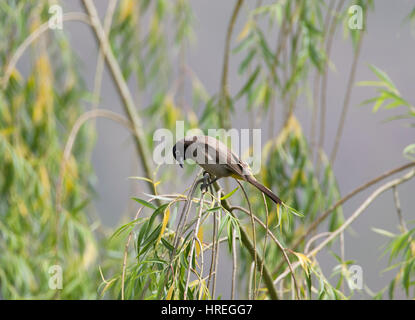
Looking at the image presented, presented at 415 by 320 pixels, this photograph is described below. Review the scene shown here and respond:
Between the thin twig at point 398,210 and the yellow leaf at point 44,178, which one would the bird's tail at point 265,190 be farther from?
the yellow leaf at point 44,178

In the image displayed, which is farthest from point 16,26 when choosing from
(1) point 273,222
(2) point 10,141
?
(1) point 273,222

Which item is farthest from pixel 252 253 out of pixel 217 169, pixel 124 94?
pixel 124 94

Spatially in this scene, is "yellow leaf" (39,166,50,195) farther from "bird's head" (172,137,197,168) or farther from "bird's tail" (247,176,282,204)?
"bird's tail" (247,176,282,204)

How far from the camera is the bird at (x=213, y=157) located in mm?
852

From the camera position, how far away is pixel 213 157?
859mm

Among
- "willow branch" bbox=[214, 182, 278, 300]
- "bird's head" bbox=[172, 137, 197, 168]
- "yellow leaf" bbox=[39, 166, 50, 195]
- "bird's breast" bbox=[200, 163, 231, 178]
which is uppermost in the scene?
"yellow leaf" bbox=[39, 166, 50, 195]

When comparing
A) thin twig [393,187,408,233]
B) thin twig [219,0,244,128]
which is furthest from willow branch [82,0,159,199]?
thin twig [393,187,408,233]

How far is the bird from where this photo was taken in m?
0.85

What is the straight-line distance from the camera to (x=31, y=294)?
1847 millimetres

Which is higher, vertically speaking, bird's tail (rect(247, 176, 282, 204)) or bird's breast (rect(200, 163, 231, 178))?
bird's breast (rect(200, 163, 231, 178))

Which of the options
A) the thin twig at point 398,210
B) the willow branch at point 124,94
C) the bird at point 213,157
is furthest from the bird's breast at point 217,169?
the willow branch at point 124,94

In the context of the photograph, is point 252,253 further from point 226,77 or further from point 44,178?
point 44,178
